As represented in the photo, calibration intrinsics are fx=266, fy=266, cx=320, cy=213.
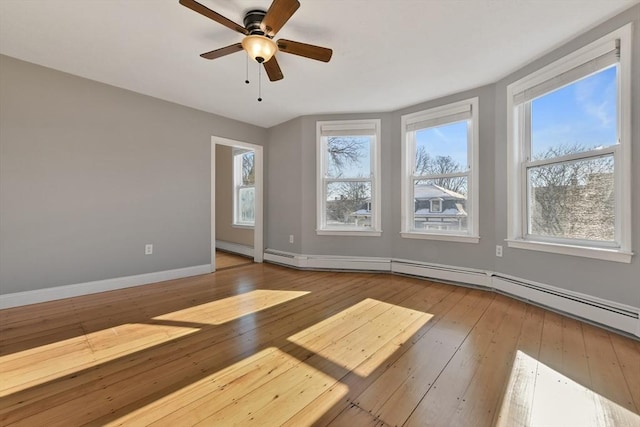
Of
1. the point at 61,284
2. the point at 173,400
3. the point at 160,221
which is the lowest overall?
the point at 173,400

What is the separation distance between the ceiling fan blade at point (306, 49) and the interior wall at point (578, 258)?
2152 millimetres

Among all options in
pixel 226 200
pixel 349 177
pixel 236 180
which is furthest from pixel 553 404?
pixel 226 200

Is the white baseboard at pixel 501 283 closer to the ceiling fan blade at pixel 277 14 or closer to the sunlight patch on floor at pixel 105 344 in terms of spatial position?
the sunlight patch on floor at pixel 105 344

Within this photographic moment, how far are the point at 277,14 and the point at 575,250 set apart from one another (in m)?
3.02

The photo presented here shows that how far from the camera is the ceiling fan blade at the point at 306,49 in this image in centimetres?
198

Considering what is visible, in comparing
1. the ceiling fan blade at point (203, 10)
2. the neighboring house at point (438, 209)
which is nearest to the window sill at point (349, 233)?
the neighboring house at point (438, 209)

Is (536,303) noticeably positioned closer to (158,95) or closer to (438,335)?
(438,335)

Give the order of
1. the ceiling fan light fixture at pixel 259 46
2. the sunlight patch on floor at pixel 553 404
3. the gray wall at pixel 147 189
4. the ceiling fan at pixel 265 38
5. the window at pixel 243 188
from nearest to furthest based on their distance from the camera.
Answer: the sunlight patch on floor at pixel 553 404 < the ceiling fan at pixel 265 38 < the ceiling fan light fixture at pixel 259 46 < the gray wall at pixel 147 189 < the window at pixel 243 188

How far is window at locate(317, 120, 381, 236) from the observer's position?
4000 millimetres

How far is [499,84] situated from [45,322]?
16.4 feet

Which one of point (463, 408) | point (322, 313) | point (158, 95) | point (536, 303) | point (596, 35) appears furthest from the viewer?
point (158, 95)

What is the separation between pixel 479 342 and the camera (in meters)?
1.92

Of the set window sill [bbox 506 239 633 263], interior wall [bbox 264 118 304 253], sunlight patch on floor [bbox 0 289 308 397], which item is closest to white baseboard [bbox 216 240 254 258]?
interior wall [bbox 264 118 304 253]

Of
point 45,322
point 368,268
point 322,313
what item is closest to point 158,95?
point 45,322
